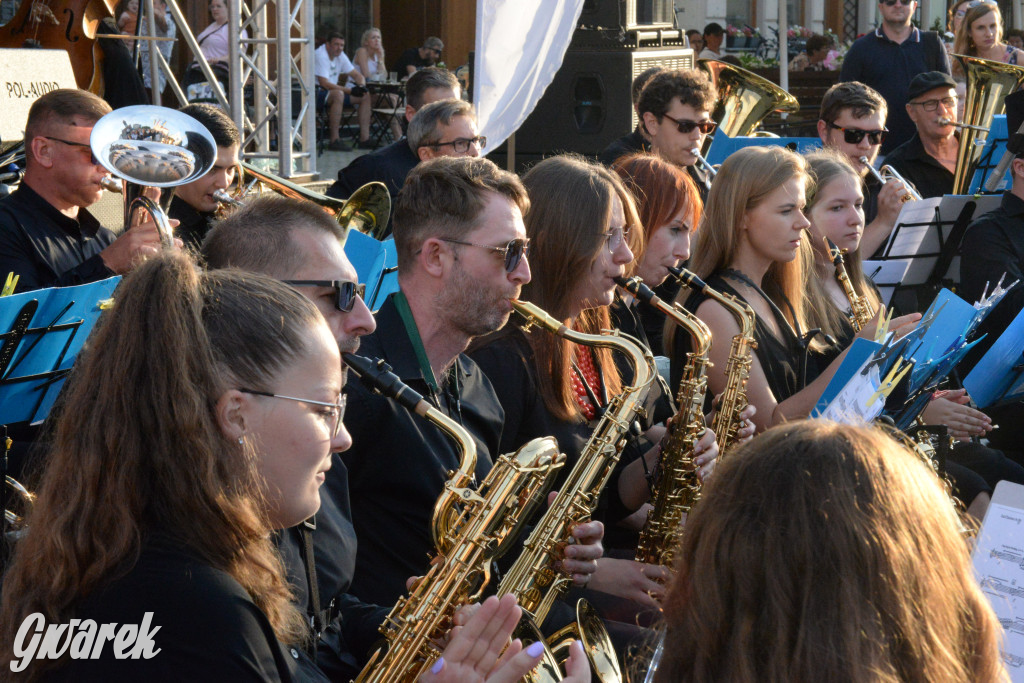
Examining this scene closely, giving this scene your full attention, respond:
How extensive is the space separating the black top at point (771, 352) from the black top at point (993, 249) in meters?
1.26

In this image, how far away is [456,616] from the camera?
2.07 metres

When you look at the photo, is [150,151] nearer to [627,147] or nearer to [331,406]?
[331,406]

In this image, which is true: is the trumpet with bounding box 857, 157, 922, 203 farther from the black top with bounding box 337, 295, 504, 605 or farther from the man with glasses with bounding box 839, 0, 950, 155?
the black top with bounding box 337, 295, 504, 605

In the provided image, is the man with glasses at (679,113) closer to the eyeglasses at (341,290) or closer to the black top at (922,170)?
the black top at (922,170)

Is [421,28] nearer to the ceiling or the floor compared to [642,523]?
nearer to the ceiling

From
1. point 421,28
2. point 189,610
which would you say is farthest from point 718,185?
point 421,28

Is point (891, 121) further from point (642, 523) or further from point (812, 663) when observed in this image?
point (812, 663)

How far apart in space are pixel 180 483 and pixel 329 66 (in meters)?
14.1

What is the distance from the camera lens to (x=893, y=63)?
803cm

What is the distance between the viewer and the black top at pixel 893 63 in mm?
8008

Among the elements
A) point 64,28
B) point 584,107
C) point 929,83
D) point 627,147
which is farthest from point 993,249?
point 64,28

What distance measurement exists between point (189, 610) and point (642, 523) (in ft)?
7.01

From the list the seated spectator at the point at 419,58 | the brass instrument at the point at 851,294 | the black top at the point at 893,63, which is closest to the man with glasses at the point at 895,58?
the black top at the point at 893,63

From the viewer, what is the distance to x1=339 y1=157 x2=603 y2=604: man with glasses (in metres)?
2.43
